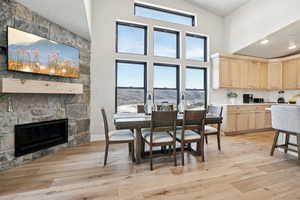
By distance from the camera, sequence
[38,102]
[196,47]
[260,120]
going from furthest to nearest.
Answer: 1. [196,47]
2. [260,120]
3. [38,102]

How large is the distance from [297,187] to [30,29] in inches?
176

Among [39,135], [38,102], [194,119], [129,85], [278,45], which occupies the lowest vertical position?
[39,135]

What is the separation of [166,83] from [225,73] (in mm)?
1849

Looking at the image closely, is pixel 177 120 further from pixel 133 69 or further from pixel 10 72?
pixel 10 72

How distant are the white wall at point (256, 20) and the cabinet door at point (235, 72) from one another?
0.43 m

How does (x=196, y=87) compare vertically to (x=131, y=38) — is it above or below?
below

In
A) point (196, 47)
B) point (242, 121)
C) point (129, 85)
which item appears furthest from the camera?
point (196, 47)

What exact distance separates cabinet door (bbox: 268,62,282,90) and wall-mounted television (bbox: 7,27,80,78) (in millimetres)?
5898

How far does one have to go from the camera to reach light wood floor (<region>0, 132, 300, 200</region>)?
162cm

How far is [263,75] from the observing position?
15.7 feet

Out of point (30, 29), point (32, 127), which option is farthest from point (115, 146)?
point (30, 29)

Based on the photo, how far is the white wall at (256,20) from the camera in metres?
3.31

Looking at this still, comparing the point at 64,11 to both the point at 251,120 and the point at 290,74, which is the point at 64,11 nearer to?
the point at 251,120

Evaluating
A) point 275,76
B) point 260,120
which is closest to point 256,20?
point 275,76
